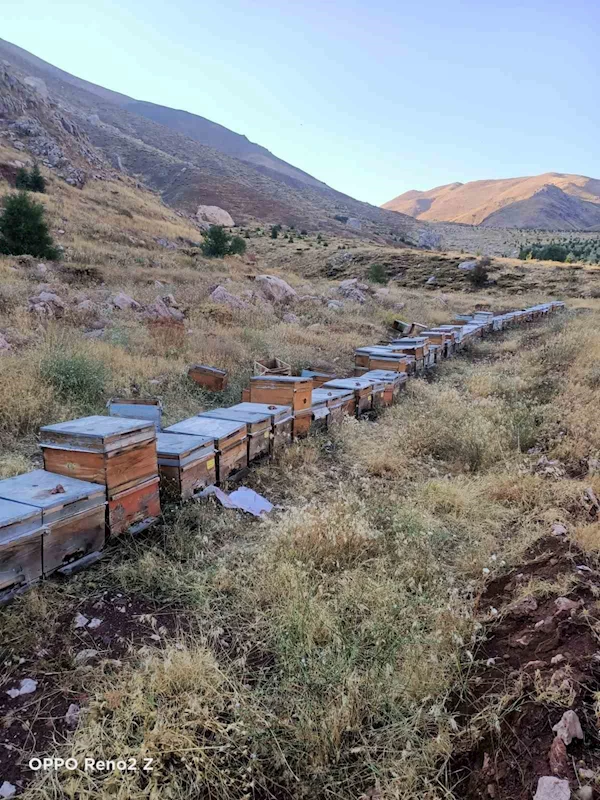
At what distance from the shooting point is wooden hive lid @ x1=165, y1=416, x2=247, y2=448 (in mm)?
3885

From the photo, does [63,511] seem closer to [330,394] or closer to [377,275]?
[330,394]

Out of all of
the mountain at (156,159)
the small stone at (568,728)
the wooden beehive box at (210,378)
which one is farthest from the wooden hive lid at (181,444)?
the mountain at (156,159)

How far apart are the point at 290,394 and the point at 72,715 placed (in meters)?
3.42

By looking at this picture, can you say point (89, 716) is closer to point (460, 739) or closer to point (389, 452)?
point (460, 739)

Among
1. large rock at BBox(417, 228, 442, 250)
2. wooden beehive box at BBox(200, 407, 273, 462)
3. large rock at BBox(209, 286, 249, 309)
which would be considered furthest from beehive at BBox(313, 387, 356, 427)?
large rock at BBox(417, 228, 442, 250)

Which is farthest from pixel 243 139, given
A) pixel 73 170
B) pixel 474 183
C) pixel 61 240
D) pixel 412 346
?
pixel 412 346

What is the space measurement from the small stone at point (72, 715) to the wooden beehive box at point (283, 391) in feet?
11.0

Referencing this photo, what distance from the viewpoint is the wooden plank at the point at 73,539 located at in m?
2.69

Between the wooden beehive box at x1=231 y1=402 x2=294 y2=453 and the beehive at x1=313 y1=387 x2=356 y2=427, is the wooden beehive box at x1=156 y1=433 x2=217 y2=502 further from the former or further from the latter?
the beehive at x1=313 y1=387 x2=356 y2=427

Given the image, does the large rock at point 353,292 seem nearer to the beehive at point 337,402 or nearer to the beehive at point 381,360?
the beehive at point 381,360

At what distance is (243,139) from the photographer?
122m

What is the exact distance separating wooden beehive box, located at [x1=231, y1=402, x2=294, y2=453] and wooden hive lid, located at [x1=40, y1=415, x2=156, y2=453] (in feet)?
5.14

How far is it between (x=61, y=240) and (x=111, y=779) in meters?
18.9

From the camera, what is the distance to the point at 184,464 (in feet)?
11.7
